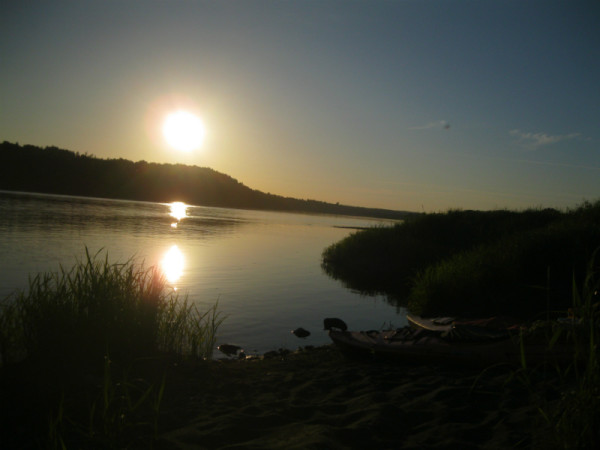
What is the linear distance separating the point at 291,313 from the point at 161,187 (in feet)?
468

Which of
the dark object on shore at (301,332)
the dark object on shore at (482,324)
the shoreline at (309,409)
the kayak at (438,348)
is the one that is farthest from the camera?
the dark object on shore at (301,332)

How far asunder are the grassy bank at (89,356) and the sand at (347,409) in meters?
0.49

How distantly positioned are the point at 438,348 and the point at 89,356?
18.7 feet

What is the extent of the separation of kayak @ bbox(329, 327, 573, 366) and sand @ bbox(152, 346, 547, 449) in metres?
0.22

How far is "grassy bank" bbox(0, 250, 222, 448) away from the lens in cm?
443

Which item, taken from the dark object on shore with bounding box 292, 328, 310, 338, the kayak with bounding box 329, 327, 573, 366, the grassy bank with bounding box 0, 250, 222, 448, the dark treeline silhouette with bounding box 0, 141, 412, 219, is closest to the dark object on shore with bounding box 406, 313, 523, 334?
the kayak with bounding box 329, 327, 573, 366

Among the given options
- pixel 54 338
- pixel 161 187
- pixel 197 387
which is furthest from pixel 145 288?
pixel 161 187

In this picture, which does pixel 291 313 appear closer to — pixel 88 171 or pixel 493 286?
pixel 493 286

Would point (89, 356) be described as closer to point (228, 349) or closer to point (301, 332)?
point (228, 349)

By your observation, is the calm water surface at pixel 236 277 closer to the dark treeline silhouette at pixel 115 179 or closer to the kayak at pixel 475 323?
the kayak at pixel 475 323

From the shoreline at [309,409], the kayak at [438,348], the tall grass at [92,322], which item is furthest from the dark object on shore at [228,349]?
the kayak at [438,348]

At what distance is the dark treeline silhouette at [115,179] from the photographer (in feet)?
362

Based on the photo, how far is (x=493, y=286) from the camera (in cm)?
1520

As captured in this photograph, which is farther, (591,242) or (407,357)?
(591,242)
